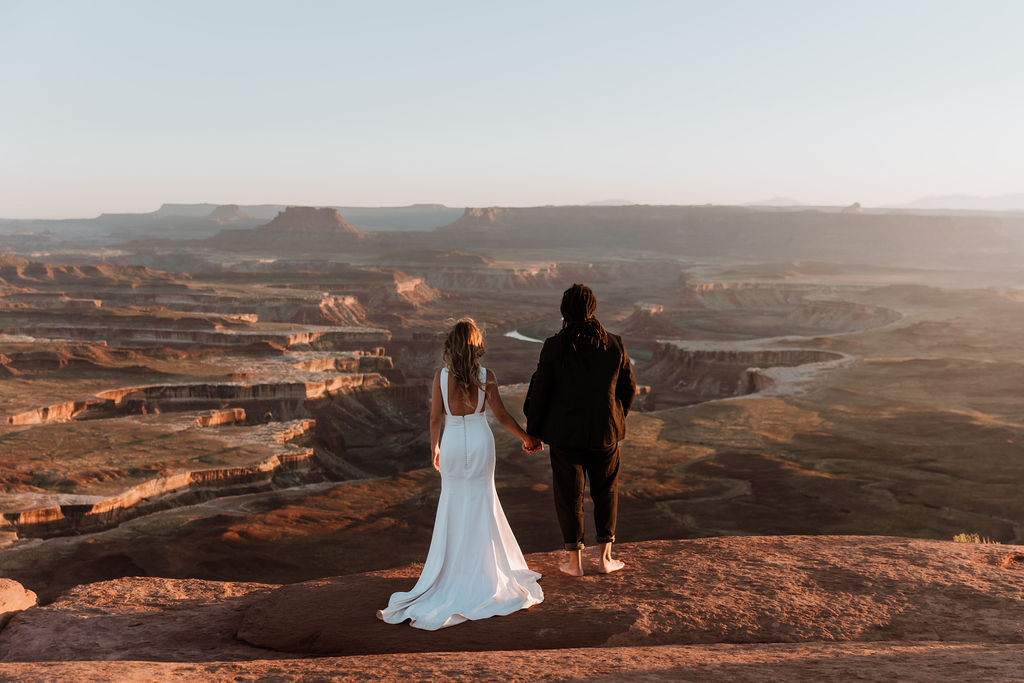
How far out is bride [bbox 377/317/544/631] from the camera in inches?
260

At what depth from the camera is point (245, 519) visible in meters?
20.6

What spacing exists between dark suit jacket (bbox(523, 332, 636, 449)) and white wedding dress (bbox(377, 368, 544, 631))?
562 mm

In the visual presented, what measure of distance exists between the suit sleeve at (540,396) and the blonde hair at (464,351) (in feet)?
2.09

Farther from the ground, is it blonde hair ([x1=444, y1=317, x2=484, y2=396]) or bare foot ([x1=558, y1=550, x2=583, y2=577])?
blonde hair ([x1=444, y1=317, x2=484, y2=396])

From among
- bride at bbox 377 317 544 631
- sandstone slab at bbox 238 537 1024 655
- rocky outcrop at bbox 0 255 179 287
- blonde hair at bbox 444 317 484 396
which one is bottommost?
rocky outcrop at bbox 0 255 179 287

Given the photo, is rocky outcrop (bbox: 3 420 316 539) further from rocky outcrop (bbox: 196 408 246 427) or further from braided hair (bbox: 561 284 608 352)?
braided hair (bbox: 561 284 608 352)

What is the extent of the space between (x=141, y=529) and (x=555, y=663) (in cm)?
1671

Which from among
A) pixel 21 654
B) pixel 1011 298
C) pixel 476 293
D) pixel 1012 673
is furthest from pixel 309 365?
pixel 476 293

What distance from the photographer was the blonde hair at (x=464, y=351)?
6406 mm

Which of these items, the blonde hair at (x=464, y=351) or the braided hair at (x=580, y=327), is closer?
the blonde hair at (x=464, y=351)

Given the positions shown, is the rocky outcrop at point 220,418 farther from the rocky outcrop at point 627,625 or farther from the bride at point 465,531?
the bride at point 465,531

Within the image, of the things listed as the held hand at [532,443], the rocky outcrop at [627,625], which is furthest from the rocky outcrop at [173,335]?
the held hand at [532,443]

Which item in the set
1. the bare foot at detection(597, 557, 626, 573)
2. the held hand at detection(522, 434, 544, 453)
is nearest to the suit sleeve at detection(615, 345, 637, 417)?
the held hand at detection(522, 434, 544, 453)

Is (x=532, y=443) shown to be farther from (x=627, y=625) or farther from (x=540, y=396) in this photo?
(x=627, y=625)
